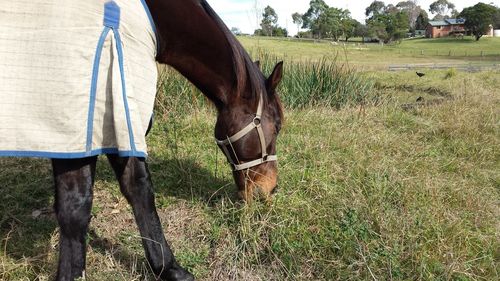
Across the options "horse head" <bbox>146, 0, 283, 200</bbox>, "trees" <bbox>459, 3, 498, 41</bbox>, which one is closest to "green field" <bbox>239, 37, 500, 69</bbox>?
"trees" <bbox>459, 3, 498, 41</bbox>

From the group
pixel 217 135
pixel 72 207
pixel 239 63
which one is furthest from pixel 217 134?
pixel 72 207

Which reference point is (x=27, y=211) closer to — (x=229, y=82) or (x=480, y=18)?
(x=229, y=82)

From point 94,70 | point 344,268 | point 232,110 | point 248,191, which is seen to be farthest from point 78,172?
point 344,268

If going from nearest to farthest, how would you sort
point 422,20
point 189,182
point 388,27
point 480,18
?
point 189,182 < point 480,18 < point 388,27 < point 422,20

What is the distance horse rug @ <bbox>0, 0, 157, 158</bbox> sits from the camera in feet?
5.21

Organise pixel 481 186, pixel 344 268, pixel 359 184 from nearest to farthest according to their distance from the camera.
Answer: pixel 344 268 < pixel 359 184 < pixel 481 186

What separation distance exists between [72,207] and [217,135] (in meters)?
0.95

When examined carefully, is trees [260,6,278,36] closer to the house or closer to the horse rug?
the horse rug

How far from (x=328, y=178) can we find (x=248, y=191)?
89 cm

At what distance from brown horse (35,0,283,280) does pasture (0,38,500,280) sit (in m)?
0.25

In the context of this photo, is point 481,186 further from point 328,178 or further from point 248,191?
point 248,191

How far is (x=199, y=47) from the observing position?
2.15m

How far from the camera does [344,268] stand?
219cm

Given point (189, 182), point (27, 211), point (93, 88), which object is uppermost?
point (93, 88)
